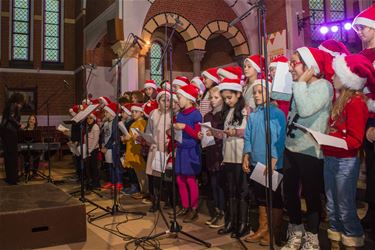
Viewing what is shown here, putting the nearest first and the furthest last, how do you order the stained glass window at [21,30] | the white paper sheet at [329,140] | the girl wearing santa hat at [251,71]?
the white paper sheet at [329,140]
the girl wearing santa hat at [251,71]
the stained glass window at [21,30]

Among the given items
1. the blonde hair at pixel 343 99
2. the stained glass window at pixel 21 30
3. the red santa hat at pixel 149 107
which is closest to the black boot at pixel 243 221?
the blonde hair at pixel 343 99

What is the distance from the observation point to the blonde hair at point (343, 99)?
2.42 metres

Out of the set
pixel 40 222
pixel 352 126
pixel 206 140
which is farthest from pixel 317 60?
pixel 40 222

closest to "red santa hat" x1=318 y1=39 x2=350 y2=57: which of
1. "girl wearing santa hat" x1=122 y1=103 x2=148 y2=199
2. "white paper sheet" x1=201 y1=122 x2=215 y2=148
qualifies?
"white paper sheet" x1=201 y1=122 x2=215 y2=148

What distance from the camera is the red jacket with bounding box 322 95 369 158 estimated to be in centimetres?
232

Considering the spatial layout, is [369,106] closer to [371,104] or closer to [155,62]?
[371,104]

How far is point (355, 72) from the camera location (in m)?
2.36

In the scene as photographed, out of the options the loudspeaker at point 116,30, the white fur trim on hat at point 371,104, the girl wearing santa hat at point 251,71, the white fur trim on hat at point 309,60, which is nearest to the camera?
the white fur trim on hat at point 371,104

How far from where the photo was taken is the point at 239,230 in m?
3.31

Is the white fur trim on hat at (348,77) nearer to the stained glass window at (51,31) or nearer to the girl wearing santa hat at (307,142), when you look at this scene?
the girl wearing santa hat at (307,142)

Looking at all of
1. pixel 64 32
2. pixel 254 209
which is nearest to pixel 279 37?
pixel 254 209

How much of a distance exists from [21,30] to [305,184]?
600 inches

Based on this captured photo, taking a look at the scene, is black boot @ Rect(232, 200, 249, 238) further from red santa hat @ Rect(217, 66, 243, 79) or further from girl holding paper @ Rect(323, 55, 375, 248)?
red santa hat @ Rect(217, 66, 243, 79)

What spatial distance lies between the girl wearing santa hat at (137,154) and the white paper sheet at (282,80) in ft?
9.37
